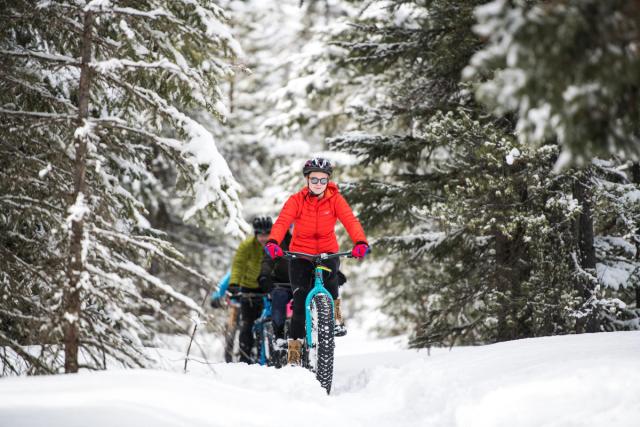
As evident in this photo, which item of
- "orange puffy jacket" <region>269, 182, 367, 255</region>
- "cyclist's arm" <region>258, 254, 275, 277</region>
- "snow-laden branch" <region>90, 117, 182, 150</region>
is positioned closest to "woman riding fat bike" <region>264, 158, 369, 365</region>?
"orange puffy jacket" <region>269, 182, 367, 255</region>

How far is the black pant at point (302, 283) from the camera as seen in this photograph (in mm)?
6949

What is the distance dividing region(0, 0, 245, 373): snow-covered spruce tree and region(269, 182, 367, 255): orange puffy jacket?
0.90 meters

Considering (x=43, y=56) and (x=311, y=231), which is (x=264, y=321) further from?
(x=43, y=56)

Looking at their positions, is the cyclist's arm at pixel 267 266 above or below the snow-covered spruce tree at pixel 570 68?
below

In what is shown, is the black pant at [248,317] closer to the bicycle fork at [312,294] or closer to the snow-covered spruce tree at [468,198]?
the snow-covered spruce tree at [468,198]

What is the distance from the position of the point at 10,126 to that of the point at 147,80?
4.33 feet

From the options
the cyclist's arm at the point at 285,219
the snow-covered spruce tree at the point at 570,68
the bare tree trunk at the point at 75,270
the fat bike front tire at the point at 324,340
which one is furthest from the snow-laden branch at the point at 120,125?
the snow-covered spruce tree at the point at 570,68

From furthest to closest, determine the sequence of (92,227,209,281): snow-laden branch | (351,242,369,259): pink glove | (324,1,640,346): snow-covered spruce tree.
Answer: (324,1,640,346): snow-covered spruce tree
(351,242,369,259): pink glove
(92,227,209,281): snow-laden branch

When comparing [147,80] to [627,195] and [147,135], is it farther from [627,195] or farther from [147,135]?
[627,195]

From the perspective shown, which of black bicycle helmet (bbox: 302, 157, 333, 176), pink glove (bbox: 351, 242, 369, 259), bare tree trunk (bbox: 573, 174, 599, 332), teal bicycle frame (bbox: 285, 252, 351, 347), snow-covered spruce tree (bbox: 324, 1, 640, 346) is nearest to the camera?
pink glove (bbox: 351, 242, 369, 259)

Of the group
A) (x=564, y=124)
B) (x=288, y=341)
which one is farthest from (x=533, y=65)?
(x=288, y=341)

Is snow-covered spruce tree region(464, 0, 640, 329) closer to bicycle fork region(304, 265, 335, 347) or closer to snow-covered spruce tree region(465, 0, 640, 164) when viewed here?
snow-covered spruce tree region(465, 0, 640, 164)

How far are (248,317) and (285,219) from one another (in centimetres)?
300

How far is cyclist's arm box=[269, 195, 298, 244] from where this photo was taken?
22.8ft
